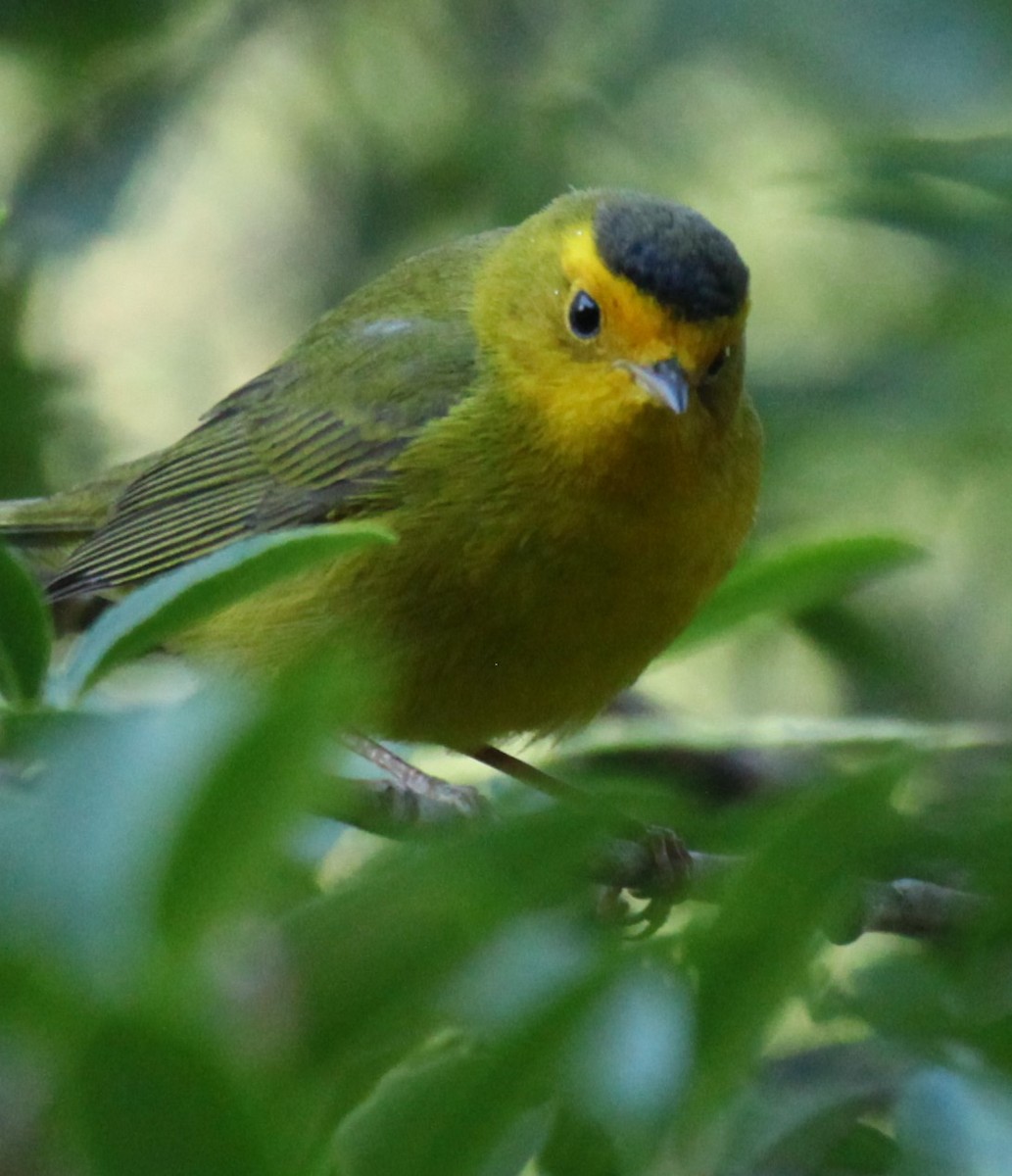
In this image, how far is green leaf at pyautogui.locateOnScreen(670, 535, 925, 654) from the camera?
1.97 metres

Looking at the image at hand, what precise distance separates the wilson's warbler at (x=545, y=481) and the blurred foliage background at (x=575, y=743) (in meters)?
0.30

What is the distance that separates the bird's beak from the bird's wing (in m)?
0.53

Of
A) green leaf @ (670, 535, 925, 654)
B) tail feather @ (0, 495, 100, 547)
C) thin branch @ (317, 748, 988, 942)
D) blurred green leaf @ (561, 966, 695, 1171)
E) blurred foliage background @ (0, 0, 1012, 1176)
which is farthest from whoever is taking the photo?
tail feather @ (0, 495, 100, 547)

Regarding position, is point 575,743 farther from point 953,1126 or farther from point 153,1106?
point 153,1106

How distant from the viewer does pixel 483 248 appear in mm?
4500

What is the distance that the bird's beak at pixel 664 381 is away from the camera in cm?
350

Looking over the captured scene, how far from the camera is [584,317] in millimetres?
3807

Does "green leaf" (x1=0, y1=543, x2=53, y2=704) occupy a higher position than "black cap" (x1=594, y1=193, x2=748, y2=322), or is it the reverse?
"green leaf" (x1=0, y1=543, x2=53, y2=704)

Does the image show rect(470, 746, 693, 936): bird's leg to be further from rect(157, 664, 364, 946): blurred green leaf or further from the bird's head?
the bird's head

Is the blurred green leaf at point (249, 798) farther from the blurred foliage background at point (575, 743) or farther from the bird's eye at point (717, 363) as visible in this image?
the bird's eye at point (717, 363)

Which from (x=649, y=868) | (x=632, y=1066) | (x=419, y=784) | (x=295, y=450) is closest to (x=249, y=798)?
(x=632, y=1066)

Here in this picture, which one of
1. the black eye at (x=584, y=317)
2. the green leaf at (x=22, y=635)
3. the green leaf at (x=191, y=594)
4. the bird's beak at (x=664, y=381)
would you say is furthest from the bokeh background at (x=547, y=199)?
the green leaf at (x=22, y=635)

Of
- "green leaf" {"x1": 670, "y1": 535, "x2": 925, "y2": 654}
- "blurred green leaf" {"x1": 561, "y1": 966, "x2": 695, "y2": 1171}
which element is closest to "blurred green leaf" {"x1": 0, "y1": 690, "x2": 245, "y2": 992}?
"blurred green leaf" {"x1": 561, "y1": 966, "x2": 695, "y2": 1171}

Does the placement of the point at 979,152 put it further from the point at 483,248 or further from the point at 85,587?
the point at 85,587
